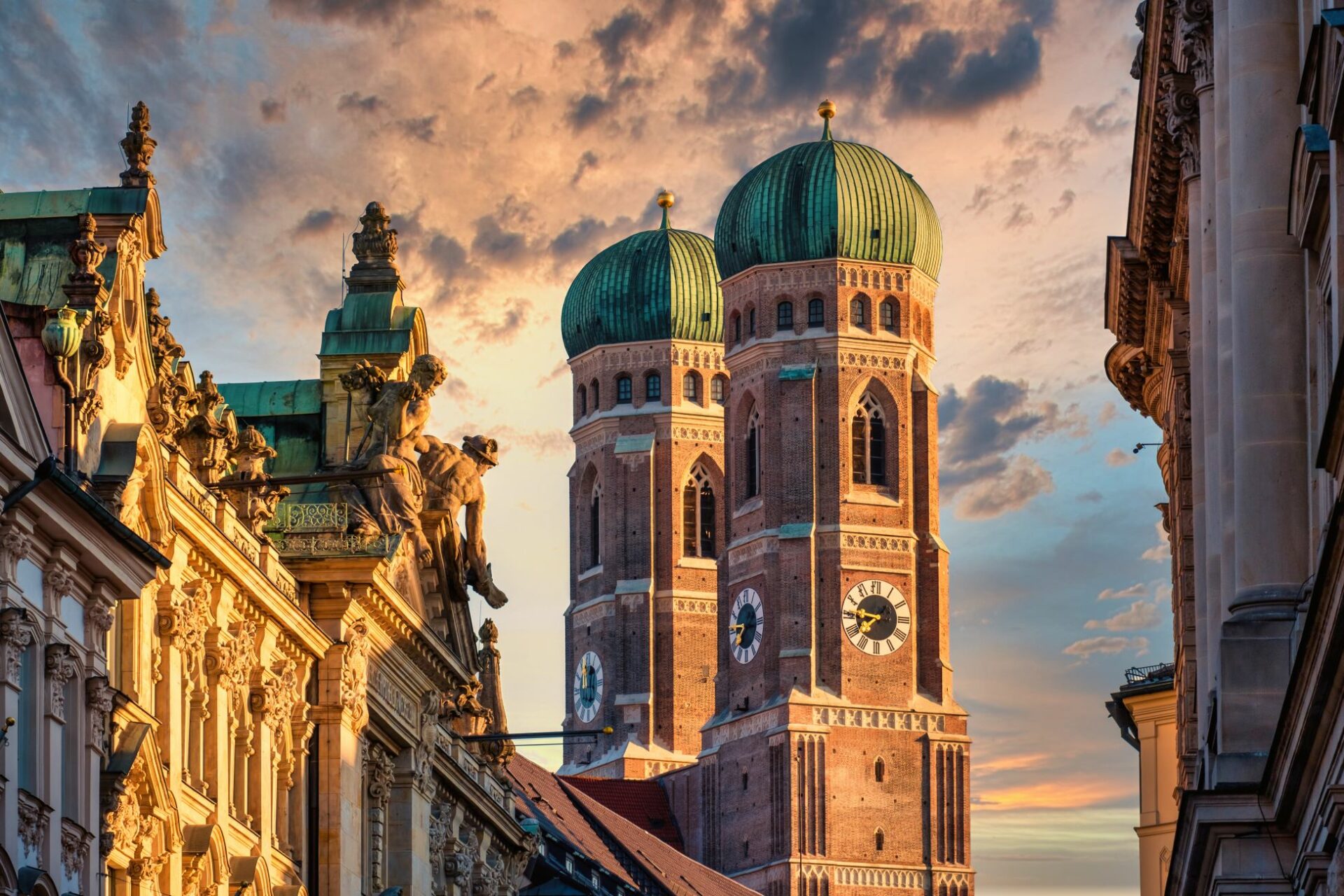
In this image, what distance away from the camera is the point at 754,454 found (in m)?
166

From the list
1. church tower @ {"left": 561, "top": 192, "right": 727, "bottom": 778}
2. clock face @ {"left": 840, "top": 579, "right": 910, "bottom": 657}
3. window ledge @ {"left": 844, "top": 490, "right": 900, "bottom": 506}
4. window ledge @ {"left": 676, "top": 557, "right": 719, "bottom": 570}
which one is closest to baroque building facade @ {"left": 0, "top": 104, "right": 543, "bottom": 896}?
clock face @ {"left": 840, "top": 579, "right": 910, "bottom": 657}

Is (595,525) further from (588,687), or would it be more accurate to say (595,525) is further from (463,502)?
(463,502)

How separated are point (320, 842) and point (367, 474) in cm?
534

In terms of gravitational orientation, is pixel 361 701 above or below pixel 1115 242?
below

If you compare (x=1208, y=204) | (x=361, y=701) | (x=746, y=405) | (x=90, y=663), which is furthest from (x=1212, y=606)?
(x=746, y=405)

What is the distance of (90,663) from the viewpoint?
3469 cm

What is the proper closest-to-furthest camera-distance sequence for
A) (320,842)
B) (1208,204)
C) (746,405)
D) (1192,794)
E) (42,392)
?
(1192,794), (42,392), (1208,204), (320,842), (746,405)

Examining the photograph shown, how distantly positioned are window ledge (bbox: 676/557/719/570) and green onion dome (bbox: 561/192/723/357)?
1275 cm

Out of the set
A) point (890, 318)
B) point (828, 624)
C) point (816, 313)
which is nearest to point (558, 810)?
point (828, 624)

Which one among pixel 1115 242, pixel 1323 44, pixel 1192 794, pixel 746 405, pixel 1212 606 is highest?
pixel 746 405

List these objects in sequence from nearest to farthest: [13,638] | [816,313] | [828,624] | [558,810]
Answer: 1. [13,638]
2. [558,810]
3. [828,624]
4. [816,313]

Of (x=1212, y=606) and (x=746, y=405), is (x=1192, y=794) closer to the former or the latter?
(x=1212, y=606)

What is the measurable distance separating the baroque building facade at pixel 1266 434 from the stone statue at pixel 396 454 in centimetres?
1375

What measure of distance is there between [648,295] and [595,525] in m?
13.2
